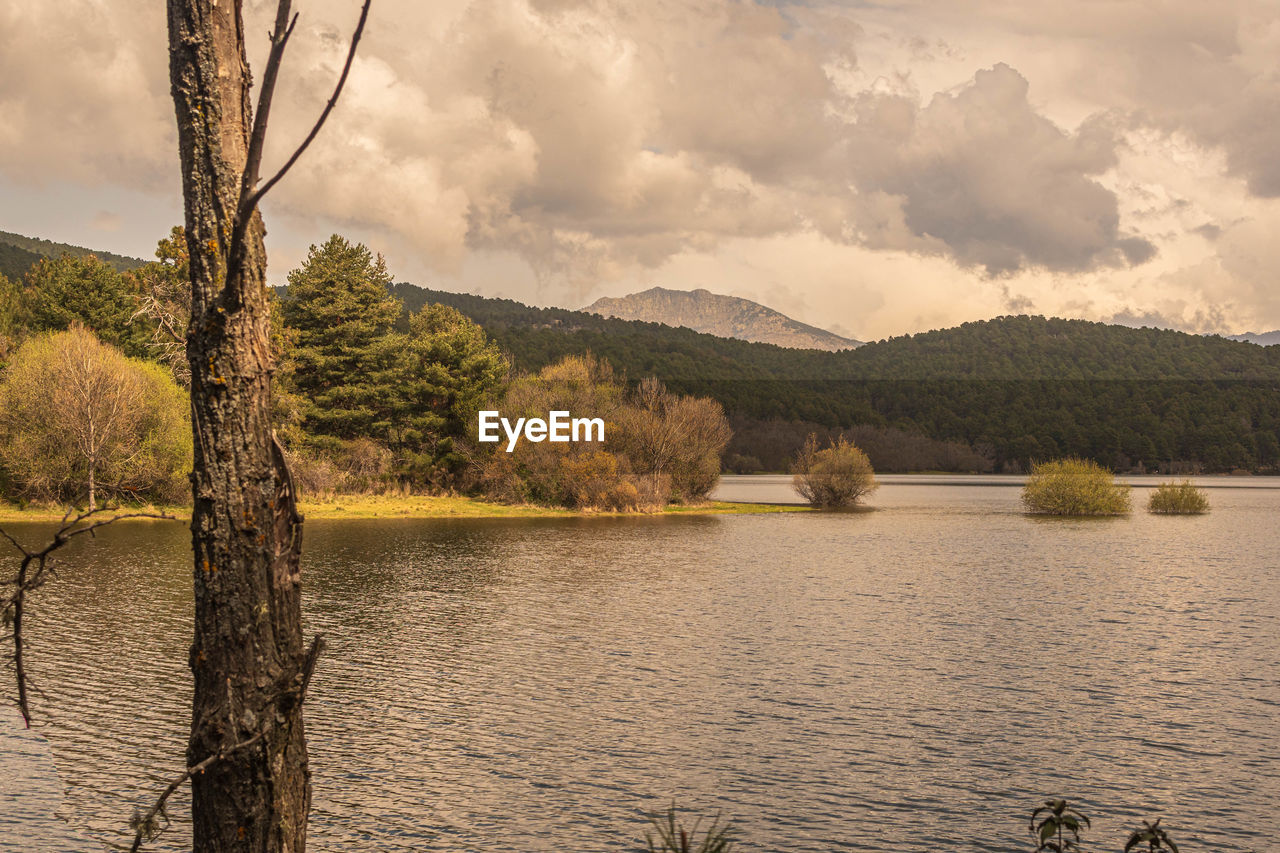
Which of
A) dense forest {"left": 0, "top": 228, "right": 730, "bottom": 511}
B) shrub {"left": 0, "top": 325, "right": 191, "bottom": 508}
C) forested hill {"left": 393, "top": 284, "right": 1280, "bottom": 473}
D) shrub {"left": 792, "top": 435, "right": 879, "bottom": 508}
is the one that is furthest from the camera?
forested hill {"left": 393, "top": 284, "right": 1280, "bottom": 473}

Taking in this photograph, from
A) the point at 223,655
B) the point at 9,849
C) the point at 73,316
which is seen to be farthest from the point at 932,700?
the point at 73,316

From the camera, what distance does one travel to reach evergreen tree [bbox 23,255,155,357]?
2613 inches

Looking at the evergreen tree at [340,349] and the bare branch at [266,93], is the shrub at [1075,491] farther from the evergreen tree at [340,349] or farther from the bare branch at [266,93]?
the bare branch at [266,93]

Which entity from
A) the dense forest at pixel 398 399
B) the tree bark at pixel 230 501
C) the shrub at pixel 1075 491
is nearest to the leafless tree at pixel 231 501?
the tree bark at pixel 230 501

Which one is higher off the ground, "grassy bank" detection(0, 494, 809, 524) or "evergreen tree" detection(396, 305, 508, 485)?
"evergreen tree" detection(396, 305, 508, 485)

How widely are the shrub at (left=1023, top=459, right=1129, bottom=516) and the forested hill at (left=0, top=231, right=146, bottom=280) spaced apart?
273ft

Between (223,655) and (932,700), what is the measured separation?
49.6 feet

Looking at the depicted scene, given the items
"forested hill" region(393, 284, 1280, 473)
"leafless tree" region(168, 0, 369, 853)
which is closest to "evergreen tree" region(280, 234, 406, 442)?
"forested hill" region(393, 284, 1280, 473)

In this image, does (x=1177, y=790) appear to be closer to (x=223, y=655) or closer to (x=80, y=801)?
(x=223, y=655)

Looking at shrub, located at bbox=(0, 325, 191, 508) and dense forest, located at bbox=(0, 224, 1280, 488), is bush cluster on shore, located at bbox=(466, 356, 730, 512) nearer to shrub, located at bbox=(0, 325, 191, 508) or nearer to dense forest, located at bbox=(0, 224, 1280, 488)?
dense forest, located at bbox=(0, 224, 1280, 488)

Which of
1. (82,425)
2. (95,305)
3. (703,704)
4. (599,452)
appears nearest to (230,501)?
(703,704)

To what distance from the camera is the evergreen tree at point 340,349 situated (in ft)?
220

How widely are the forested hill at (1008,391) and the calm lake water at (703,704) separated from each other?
268 ft

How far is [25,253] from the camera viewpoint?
119688mm
